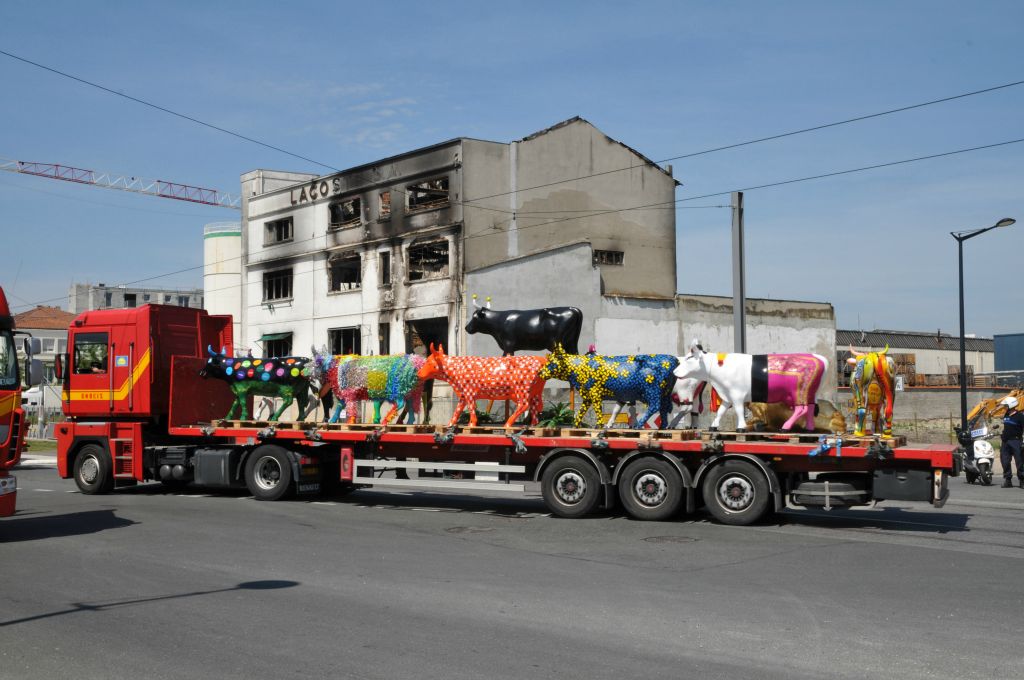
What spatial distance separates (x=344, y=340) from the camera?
47312mm

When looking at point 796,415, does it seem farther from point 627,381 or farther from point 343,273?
point 343,273

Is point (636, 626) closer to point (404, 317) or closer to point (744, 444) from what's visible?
point (744, 444)

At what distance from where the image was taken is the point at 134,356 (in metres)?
19.9

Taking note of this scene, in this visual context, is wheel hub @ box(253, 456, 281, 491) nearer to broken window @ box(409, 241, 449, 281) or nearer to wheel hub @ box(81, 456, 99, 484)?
wheel hub @ box(81, 456, 99, 484)

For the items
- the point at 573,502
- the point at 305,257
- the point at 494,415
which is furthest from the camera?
the point at 305,257

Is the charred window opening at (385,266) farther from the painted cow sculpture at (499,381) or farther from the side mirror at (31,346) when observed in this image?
the side mirror at (31,346)

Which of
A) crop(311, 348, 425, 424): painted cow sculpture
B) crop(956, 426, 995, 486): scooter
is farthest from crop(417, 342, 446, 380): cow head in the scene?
crop(956, 426, 995, 486): scooter

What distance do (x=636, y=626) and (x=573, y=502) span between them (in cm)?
711

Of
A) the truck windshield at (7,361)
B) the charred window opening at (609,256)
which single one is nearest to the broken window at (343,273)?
the charred window opening at (609,256)

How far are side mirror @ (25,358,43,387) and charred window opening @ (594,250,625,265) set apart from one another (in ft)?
101

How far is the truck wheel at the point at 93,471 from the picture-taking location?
20.0m

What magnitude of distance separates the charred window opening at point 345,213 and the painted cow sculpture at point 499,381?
3024 centimetres

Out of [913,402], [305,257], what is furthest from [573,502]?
[913,402]

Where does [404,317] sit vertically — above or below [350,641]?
above
